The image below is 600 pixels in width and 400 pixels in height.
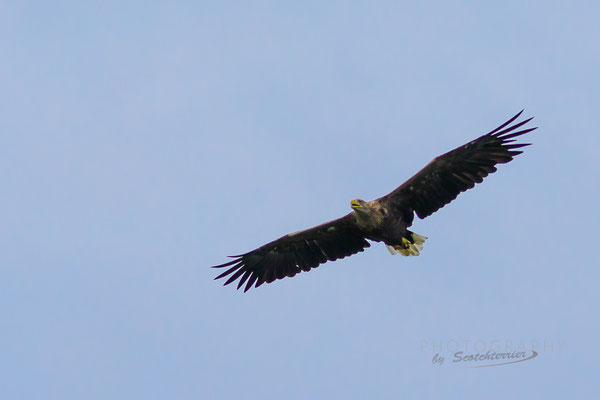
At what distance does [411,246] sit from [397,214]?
0.88 m

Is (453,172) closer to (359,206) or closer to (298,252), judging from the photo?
(359,206)

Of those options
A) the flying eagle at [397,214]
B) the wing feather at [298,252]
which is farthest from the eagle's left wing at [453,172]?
the wing feather at [298,252]

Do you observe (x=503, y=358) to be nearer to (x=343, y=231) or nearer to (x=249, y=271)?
(x=343, y=231)

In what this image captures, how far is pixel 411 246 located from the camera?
1630 cm

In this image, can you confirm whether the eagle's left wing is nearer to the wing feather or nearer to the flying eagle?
the flying eagle

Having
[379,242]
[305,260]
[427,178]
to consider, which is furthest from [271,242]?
[427,178]

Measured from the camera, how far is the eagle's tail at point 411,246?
16234mm

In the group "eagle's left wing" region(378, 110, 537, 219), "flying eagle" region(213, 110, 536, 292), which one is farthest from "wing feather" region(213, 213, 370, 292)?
"eagle's left wing" region(378, 110, 537, 219)

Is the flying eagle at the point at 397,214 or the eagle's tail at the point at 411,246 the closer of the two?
the flying eagle at the point at 397,214

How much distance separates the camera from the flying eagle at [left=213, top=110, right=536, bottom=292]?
15320 millimetres

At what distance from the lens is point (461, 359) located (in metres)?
14.5

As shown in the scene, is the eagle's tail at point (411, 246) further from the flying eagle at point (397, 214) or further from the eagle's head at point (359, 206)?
the eagle's head at point (359, 206)

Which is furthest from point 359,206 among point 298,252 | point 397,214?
point 298,252

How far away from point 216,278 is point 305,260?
1863mm
